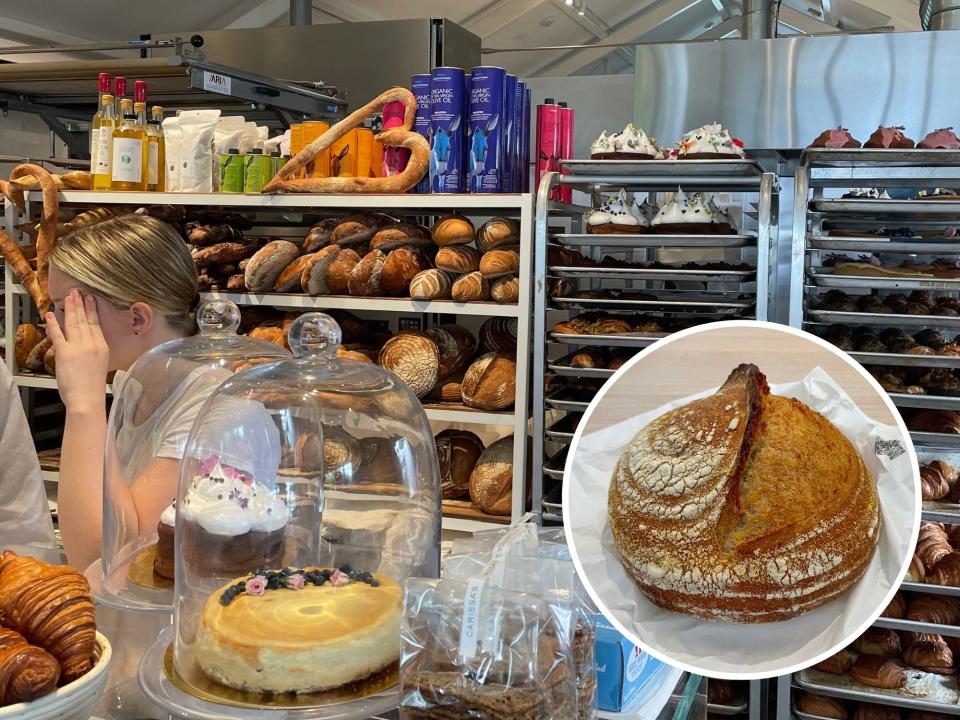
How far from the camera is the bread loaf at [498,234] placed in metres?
2.72

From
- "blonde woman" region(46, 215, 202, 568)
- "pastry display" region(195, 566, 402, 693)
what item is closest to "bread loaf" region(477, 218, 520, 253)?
"blonde woman" region(46, 215, 202, 568)

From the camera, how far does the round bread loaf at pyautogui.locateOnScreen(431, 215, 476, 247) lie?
278 cm

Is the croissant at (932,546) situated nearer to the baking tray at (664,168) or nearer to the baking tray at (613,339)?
the baking tray at (613,339)

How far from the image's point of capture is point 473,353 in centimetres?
296

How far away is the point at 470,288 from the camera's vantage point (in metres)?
2.66

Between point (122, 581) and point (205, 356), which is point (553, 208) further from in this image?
point (122, 581)

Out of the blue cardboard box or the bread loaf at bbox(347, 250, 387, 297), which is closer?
the blue cardboard box

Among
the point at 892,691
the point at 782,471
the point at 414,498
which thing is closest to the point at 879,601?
the point at 782,471

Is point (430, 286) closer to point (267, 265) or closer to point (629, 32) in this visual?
point (267, 265)

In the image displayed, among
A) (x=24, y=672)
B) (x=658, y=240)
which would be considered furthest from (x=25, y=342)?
(x=24, y=672)

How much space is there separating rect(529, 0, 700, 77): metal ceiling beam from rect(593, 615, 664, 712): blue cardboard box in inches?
360

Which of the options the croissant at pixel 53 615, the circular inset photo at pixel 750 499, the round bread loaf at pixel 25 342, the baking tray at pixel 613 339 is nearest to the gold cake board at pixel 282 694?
the croissant at pixel 53 615

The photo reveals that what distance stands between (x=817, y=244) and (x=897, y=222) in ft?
1.23

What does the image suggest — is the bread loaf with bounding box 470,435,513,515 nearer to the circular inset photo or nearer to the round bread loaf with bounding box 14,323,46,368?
the round bread loaf with bounding box 14,323,46,368
